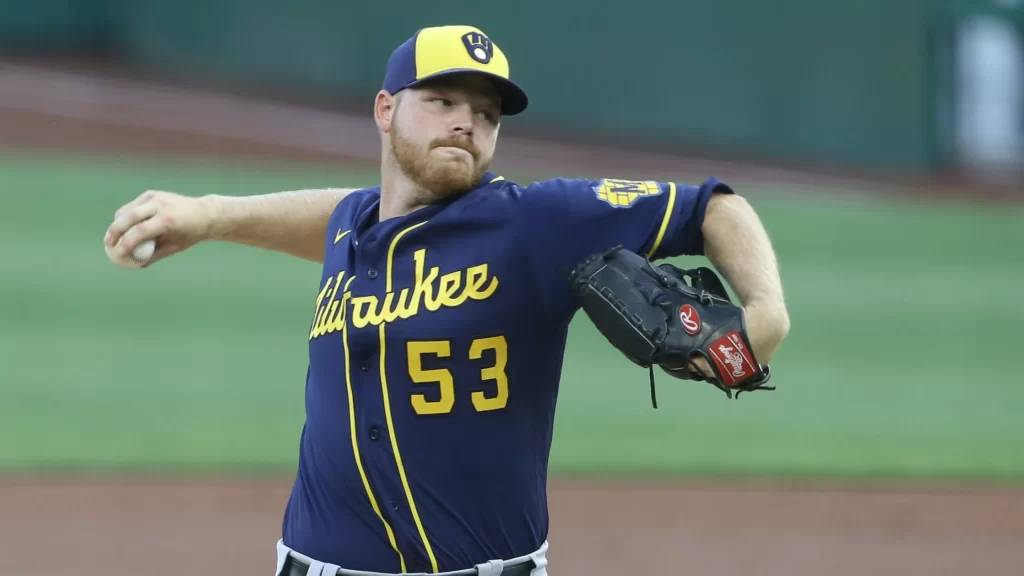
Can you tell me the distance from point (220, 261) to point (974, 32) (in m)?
8.52

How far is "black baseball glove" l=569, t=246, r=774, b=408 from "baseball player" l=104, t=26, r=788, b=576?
109mm

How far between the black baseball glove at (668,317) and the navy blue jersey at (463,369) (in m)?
0.11

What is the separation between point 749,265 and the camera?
2.25 metres

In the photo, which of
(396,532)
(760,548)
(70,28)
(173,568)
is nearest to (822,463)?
(760,548)

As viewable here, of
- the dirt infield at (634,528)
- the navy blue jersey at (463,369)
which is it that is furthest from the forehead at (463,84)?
the dirt infield at (634,528)

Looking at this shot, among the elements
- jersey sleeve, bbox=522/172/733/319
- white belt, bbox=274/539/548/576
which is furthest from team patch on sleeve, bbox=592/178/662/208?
white belt, bbox=274/539/548/576

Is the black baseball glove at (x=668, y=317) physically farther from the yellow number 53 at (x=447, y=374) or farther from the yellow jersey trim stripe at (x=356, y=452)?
the yellow jersey trim stripe at (x=356, y=452)

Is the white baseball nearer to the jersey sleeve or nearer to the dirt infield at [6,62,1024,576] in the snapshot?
the jersey sleeve

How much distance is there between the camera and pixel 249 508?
6.65 metres

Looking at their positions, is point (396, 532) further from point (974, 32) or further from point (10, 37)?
point (10, 37)

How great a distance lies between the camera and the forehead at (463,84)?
8.23ft

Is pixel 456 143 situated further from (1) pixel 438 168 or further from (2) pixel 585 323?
(2) pixel 585 323

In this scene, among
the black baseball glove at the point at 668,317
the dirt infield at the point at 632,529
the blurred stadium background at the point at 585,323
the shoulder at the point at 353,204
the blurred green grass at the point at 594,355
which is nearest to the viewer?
the black baseball glove at the point at 668,317

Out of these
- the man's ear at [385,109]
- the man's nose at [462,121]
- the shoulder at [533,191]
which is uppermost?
the man's ear at [385,109]
